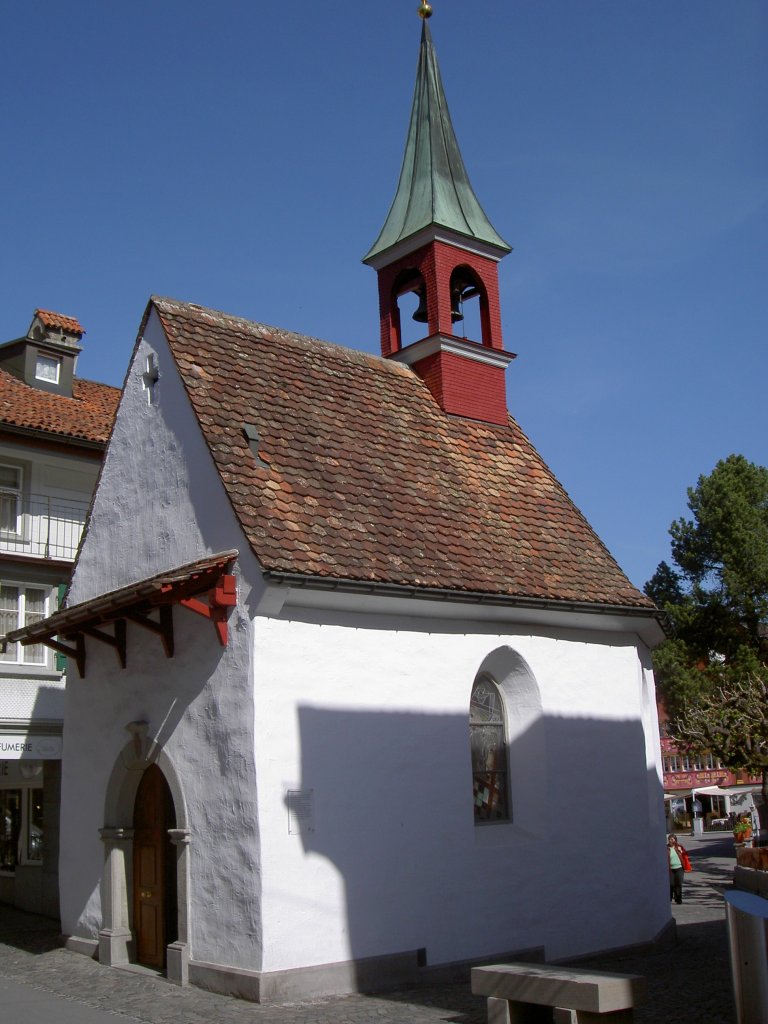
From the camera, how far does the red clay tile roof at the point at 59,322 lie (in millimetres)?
24473

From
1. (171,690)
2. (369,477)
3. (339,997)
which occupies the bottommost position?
(339,997)

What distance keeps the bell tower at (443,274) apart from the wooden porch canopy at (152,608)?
6.26m

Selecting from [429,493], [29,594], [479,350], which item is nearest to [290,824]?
[429,493]

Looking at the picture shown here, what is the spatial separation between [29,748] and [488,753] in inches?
378

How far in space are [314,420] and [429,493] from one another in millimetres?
1807

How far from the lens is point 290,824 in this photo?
11.5 m

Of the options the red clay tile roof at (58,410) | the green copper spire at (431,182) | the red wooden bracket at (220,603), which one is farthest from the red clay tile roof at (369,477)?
the red clay tile roof at (58,410)

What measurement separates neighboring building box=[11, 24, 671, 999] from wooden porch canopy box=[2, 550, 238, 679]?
1.8 inches

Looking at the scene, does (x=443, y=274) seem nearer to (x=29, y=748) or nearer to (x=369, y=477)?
(x=369, y=477)

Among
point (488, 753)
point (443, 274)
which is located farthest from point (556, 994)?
point (443, 274)

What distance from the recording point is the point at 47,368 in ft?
79.1

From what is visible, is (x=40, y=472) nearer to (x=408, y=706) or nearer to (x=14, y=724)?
(x=14, y=724)

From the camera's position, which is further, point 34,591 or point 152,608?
point 34,591

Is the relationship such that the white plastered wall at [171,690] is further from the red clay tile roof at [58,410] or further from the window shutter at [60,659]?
the red clay tile roof at [58,410]
